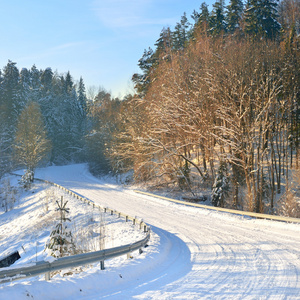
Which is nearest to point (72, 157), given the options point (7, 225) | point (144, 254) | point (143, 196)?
point (7, 225)

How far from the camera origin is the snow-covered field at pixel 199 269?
6.12 m

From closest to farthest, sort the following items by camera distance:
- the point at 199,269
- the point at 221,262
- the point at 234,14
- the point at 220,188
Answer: the point at 199,269
the point at 221,262
the point at 220,188
the point at 234,14

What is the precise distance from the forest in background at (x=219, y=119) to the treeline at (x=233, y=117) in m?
0.11

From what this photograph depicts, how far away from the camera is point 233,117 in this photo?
74.8ft

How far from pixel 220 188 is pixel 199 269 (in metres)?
17.5

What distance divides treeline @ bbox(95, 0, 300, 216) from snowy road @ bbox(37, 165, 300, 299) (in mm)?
7049

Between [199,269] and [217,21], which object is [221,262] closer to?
[199,269]

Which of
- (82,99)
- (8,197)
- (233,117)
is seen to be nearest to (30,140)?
(8,197)

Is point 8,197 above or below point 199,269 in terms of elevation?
below

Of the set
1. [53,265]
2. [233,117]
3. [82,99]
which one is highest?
[82,99]

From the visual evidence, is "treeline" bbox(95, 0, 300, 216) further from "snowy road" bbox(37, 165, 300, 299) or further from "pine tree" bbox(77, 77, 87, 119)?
"pine tree" bbox(77, 77, 87, 119)

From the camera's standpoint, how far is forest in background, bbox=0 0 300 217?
2194 centimetres

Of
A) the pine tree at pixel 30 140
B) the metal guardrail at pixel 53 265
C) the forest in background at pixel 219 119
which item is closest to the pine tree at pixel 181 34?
the forest in background at pixel 219 119

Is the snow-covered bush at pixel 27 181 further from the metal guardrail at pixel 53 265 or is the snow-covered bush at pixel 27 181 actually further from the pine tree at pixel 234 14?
the pine tree at pixel 234 14
